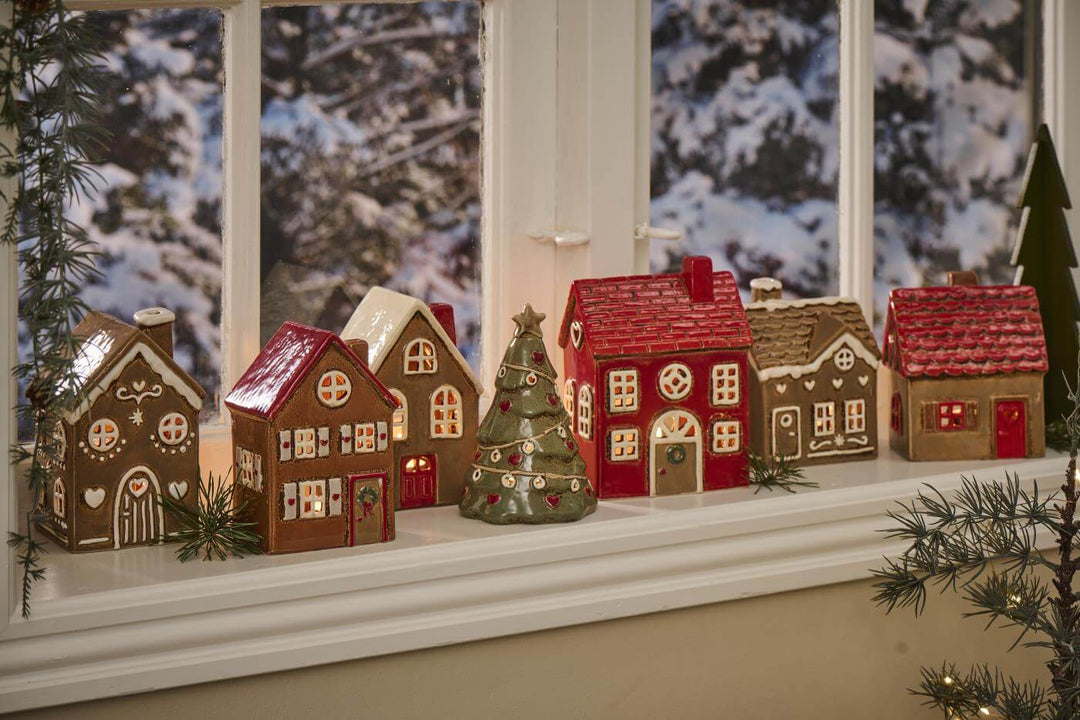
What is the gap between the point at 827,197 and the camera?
173 centimetres

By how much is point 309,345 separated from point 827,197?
2.63ft

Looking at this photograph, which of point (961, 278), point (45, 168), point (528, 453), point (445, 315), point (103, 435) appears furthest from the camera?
point (961, 278)

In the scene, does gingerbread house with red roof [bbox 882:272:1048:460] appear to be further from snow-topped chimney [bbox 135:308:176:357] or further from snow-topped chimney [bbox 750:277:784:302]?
snow-topped chimney [bbox 135:308:176:357]

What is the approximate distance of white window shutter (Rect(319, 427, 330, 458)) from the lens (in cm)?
123

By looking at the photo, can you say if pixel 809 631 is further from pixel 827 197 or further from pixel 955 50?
pixel 955 50

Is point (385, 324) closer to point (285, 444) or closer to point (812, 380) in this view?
point (285, 444)

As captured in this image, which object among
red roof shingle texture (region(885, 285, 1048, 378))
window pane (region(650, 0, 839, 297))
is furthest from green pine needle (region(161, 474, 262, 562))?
red roof shingle texture (region(885, 285, 1048, 378))

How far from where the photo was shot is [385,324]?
1358 mm

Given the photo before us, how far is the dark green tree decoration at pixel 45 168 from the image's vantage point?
104 centimetres

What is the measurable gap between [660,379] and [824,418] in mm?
237

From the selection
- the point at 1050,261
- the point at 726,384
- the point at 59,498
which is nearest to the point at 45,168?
the point at 59,498

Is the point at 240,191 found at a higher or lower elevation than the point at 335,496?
higher

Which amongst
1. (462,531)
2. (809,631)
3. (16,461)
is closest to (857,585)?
(809,631)

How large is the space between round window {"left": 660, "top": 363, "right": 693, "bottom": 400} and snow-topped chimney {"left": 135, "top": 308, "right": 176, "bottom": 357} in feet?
1.67
